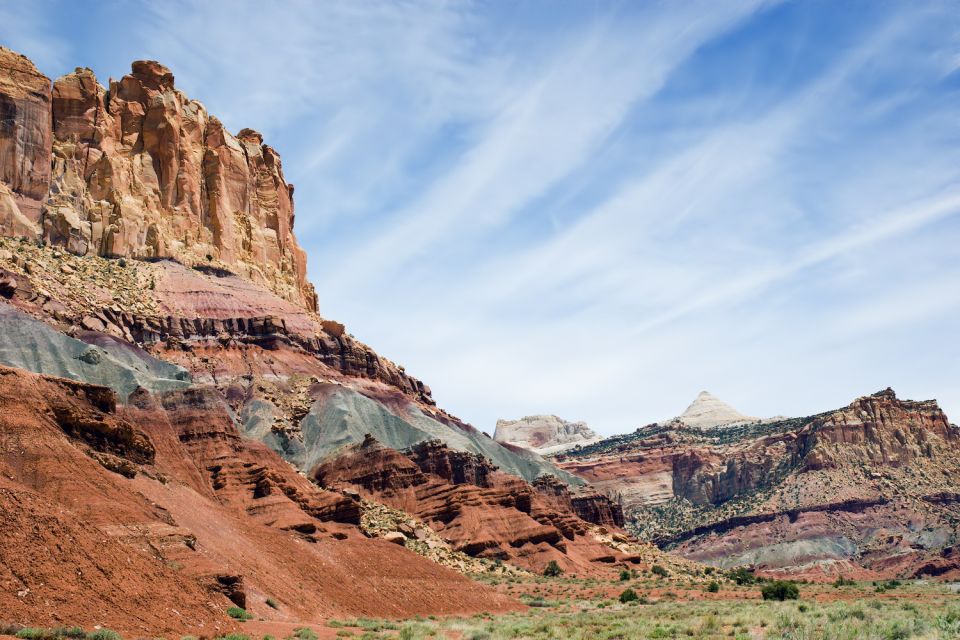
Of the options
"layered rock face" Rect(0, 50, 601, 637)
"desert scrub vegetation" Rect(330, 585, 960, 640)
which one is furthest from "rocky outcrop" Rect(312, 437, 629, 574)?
"desert scrub vegetation" Rect(330, 585, 960, 640)

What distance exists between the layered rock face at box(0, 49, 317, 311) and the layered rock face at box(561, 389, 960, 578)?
7465 cm

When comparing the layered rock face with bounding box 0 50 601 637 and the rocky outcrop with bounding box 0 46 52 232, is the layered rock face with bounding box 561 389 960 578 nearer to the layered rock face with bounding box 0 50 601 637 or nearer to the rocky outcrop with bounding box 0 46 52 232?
the layered rock face with bounding box 0 50 601 637

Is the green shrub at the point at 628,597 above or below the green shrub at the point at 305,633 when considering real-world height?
below

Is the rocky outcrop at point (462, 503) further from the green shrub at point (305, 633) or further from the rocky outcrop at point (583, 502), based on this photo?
the green shrub at point (305, 633)

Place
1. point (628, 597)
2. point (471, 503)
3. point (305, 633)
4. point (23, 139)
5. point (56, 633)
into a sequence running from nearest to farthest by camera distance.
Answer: point (56, 633), point (305, 633), point (628, 597), point (471, 503), point (23, 139)

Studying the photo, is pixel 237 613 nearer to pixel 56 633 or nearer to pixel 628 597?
pixel 56 633

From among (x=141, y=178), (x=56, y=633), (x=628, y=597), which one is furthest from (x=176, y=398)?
(x=56, y=633)

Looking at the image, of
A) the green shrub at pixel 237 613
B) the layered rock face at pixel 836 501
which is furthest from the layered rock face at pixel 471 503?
the green shrub at pixel 237 613

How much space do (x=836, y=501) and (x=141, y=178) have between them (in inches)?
4359

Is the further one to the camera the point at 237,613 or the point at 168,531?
the point at 168,531

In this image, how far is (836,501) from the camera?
15612 cm

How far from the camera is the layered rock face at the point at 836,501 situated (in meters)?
140

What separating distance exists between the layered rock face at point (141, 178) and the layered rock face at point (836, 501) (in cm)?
7465

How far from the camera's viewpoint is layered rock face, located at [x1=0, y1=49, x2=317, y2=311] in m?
112
